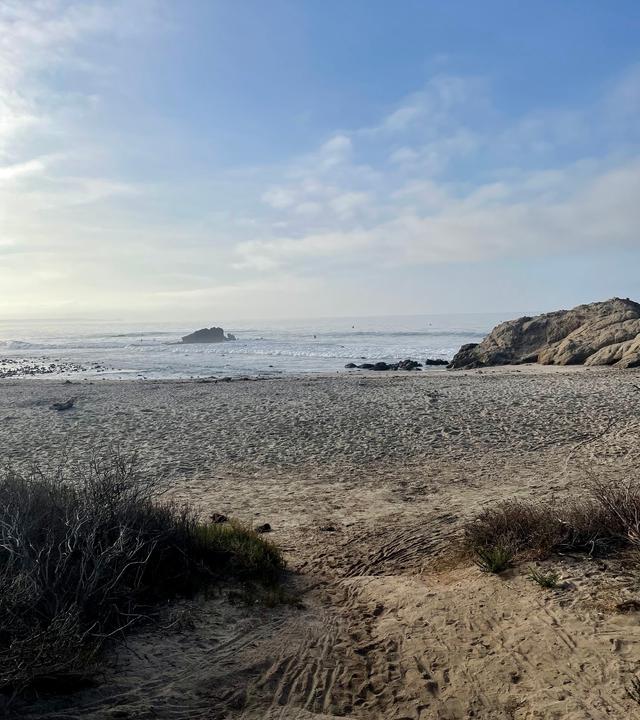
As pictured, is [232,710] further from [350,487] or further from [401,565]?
[350,487]

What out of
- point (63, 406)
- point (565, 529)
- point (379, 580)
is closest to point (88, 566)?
point (379, 580)

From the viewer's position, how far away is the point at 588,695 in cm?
351

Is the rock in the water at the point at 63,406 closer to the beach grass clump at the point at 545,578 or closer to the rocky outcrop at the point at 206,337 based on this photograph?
the beach grass clump at the point at 545,578

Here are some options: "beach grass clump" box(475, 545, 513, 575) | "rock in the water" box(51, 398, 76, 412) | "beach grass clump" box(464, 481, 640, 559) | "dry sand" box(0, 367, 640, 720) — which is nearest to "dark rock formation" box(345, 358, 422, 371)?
"dry sand" box(0, 367, 640, 720)

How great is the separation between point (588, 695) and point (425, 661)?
1.03 meters

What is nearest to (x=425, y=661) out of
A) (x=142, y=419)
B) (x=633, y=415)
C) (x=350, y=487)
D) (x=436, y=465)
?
(x=350, y=487)

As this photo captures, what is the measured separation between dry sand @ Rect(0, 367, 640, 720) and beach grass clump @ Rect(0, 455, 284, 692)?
0.71 ft

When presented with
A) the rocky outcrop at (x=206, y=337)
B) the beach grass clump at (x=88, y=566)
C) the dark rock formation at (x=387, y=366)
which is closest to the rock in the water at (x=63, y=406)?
the beach grass clump at (x=88, y=566)

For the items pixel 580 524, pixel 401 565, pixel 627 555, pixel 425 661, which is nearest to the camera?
pixel 425 661

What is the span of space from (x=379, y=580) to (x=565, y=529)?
5.71 feet

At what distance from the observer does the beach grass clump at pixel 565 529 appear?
17.0 ft

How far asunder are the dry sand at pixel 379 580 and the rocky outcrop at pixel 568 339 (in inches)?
499

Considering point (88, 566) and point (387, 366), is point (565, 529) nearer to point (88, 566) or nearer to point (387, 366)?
point (88, 566)

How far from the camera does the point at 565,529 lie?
5.40 meters
